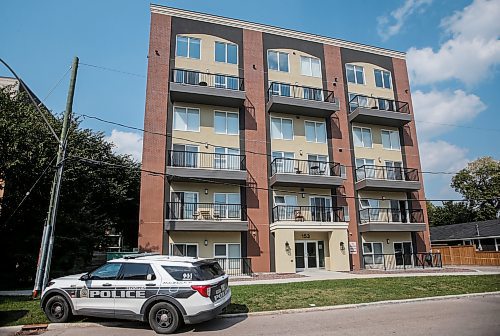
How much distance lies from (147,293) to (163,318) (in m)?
0.67

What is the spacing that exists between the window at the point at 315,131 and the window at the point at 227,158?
19.0 feet

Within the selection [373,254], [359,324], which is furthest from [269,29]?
[359,324]

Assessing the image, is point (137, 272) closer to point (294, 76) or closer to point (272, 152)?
point (272, 152)

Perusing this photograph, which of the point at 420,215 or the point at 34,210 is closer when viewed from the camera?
the point at 34,210

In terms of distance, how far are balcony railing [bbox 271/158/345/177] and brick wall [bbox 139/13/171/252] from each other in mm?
7548

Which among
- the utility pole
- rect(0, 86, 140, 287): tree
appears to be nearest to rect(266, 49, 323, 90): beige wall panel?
rect(0, 86, 140, 287): tree

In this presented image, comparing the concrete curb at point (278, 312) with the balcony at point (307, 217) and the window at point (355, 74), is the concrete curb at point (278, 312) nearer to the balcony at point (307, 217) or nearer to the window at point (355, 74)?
the balcony at point (307, 217)

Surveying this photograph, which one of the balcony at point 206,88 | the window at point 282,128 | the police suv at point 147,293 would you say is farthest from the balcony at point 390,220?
the police suv at point 147,293

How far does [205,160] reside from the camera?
2248 centimetres

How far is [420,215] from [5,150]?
26378mm

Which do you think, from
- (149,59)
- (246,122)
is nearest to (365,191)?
(246,122)

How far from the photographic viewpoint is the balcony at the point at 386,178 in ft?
81.9

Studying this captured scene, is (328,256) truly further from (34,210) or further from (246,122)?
(34,210)

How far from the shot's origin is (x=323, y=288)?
44.4 feet
